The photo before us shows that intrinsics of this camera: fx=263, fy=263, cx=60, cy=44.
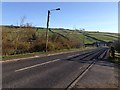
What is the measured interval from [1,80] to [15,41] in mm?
30411

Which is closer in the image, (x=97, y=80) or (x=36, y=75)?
(x=36, y=75)

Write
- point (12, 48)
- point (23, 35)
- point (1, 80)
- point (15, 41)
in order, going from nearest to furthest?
point (1, 80) < point (12, 48) < point (15, 41) < point (23, 35)

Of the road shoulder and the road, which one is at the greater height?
the road

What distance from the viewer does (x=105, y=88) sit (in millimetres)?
11898

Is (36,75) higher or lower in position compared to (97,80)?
higher

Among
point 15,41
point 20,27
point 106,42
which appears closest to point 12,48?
point 15,41

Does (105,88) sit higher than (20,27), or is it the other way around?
(20,27)

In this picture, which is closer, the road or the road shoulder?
the road

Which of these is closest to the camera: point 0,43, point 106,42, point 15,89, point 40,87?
point 15,89

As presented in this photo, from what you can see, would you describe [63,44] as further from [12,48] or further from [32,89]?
[32,89]

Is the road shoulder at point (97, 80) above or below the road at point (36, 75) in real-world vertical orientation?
below

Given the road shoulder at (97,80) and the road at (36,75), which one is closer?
the road at (36,75)

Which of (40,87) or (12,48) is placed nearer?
(40,87)

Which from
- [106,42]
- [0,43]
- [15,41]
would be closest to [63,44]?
[15,41]
